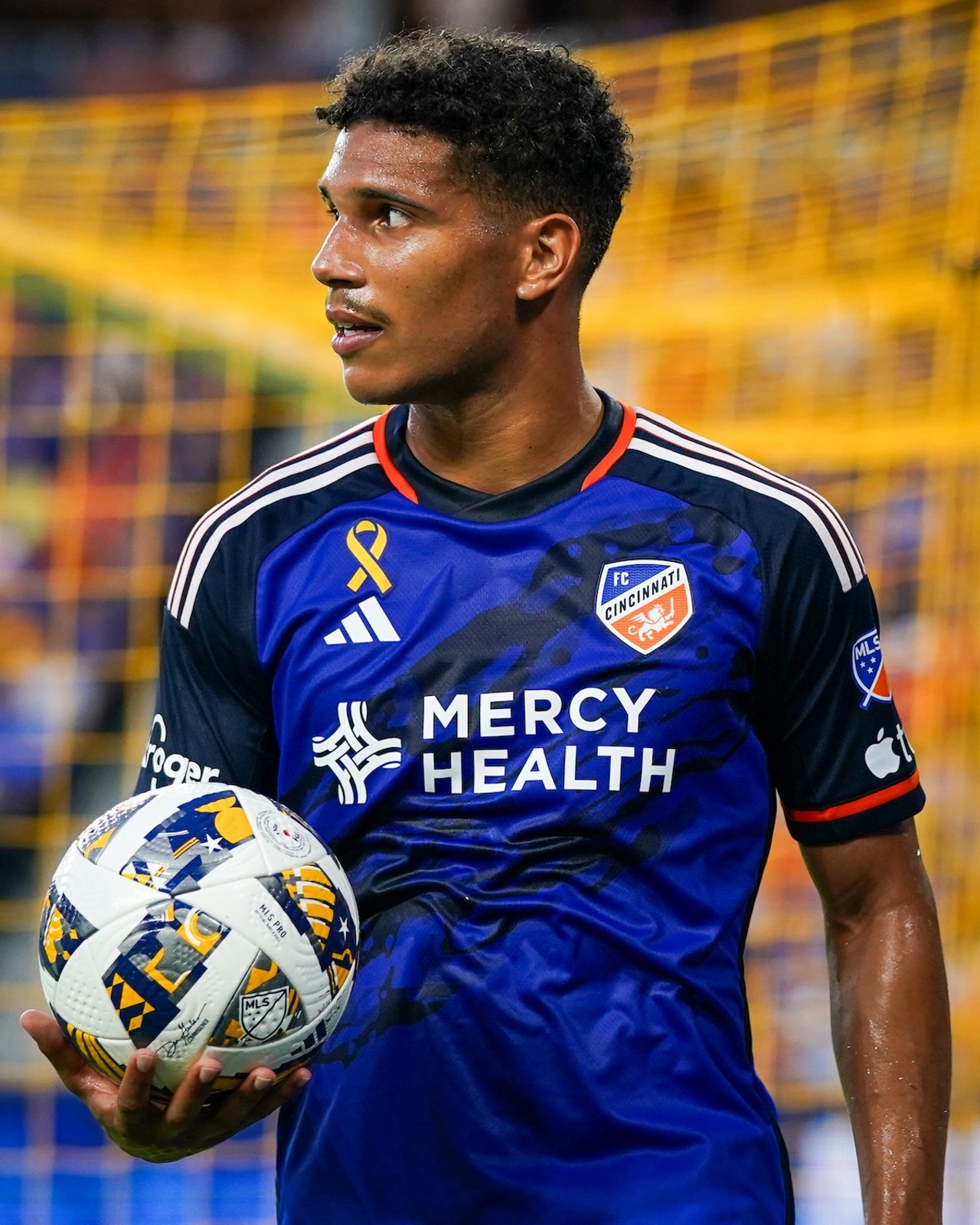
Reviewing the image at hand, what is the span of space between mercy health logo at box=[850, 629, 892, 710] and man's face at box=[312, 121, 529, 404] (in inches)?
27.4

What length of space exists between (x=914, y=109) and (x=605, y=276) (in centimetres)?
131

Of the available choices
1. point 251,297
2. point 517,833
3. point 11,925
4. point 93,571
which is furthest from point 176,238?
point 517,833

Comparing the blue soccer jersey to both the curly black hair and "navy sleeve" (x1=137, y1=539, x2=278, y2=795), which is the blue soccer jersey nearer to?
"navy sleeve" (x1=137, y1=539, x2=278, y2=795)

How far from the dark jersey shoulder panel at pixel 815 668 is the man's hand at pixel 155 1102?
825 mm

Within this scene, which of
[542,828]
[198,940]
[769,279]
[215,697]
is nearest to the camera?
[198,940]

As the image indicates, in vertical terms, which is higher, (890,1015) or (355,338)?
(355,338)

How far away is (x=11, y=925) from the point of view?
7.80m

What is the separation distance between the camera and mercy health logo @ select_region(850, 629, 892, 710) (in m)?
2.49

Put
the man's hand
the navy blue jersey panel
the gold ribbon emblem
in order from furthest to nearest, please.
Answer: the gold ribbon emblem < the navy blue jersey panel < the man's hand

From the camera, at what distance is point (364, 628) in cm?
247

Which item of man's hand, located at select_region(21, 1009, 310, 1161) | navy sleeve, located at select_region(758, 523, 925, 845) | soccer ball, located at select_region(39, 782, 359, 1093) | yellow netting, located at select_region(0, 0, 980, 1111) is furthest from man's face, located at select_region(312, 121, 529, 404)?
yellow netting, located at select_region(0, 0, 980, 1111)

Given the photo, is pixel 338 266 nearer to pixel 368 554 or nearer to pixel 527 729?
pixel 368 554

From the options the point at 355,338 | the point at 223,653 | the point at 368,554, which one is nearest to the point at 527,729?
the point at 368,554

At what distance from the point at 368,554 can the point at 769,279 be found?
3.49m
